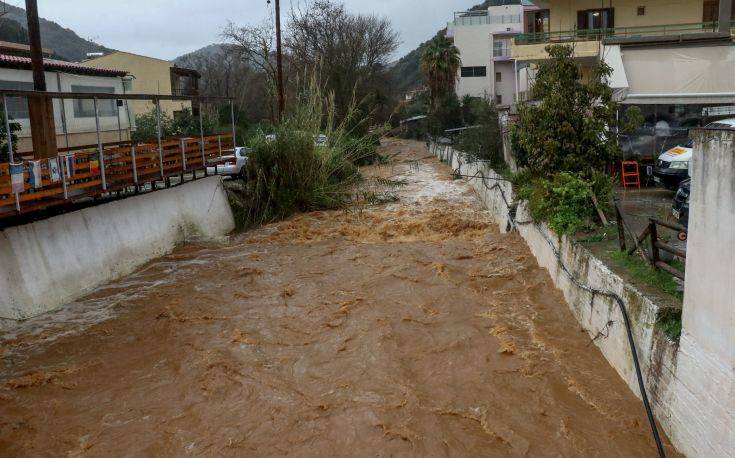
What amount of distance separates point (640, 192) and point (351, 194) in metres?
8.43

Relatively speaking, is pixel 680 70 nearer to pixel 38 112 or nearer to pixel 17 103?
pixel 38 112

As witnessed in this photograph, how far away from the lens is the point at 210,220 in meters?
16.5

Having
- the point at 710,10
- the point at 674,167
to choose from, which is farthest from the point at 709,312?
the point at 710,10

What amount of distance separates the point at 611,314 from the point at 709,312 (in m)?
2.33

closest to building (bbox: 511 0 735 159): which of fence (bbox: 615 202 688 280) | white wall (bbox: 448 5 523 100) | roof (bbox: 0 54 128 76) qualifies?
fence (bbox: 615 202 688 280)

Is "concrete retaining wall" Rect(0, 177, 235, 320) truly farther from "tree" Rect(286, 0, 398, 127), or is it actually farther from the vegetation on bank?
"tree" Rect(286, 0, 398, 127)

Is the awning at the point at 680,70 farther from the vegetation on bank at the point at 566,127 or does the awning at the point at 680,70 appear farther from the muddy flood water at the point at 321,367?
the muddy flood water at the point at 321,367

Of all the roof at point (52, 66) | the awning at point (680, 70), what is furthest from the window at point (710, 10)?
A: the roof at point (52, 66)

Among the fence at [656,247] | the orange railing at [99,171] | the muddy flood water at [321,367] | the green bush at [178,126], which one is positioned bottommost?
the muddy flood water at [321,367]

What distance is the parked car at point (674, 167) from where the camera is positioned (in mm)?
14141

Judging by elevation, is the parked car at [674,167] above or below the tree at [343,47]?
below

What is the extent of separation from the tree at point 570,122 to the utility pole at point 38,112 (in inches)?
355

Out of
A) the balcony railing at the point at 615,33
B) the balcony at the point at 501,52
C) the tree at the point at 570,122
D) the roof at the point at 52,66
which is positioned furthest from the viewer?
the balcony at the point at 501,52

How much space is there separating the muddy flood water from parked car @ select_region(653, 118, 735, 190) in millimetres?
3820
